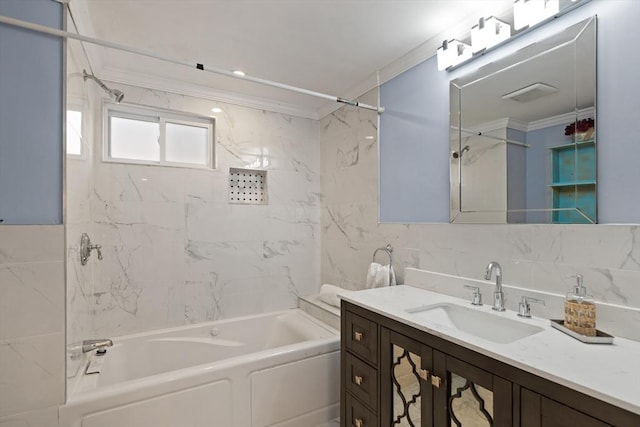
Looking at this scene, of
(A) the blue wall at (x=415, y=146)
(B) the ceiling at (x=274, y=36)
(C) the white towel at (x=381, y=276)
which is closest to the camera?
(B) the ceiling at (x=274, y=36)

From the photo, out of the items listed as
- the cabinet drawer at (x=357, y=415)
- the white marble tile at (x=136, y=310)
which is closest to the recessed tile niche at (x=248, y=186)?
the white marble tile at (x=136, y=310)

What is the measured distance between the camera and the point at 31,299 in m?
1.33

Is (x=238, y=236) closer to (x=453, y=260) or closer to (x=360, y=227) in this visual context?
(x=360, y=227)

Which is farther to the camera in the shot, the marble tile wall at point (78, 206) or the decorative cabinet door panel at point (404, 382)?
the marble tile wall at point (78, 206)

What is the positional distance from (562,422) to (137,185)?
273cm

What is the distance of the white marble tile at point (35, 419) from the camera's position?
4.31ft

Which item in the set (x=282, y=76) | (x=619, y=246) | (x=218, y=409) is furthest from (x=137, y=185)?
(x=619, y=246)

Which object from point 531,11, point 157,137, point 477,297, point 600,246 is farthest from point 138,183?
point 600,246

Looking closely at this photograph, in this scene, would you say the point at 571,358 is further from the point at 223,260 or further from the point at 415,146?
the point at 223,260

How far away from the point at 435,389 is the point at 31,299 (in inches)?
68.6

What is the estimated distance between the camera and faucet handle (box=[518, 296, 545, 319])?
136cm

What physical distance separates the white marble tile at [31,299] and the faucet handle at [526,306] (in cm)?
208

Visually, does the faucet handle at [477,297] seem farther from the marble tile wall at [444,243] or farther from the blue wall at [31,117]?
the blue wall at [31,117]

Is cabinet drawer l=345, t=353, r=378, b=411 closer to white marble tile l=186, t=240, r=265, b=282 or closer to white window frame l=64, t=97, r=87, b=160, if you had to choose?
white marble tile l=186, t=240, r=265, b=282
